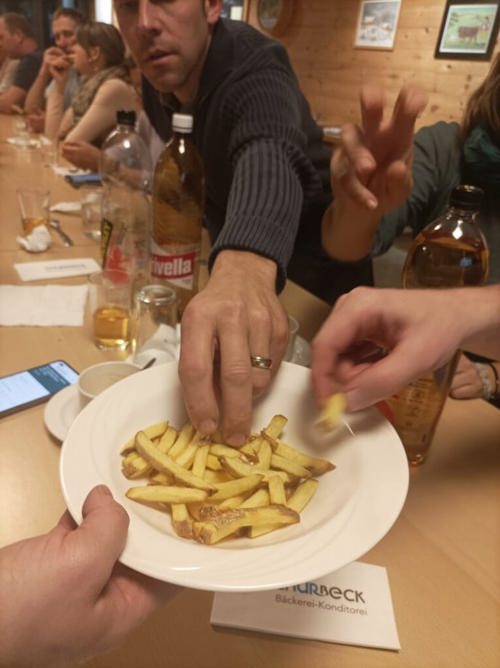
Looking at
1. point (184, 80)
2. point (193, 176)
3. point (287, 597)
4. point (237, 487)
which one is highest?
point (184, 80)

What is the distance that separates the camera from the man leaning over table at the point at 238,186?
0.67 metres

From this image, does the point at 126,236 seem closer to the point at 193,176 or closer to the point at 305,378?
the point at 193,176

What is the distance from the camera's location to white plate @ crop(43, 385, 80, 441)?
0.81 m

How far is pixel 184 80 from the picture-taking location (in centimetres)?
155

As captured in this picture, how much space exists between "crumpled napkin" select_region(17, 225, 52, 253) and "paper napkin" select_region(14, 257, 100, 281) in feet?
0.26

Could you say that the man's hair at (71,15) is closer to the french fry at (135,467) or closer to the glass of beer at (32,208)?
the glass of beer at (32,208)

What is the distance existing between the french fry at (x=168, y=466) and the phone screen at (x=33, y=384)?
1.19 ft

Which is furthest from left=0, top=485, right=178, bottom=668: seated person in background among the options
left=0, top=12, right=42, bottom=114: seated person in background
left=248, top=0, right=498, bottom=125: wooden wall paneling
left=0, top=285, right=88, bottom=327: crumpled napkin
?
left=0, top=12, right=42, bottom=114: seated person in background

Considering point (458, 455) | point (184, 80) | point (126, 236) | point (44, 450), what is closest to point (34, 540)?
point (44, 450)

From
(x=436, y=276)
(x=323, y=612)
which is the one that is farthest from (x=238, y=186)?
(x=323, y=612)

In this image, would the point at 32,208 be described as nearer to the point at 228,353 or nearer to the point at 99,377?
the point at 99,377

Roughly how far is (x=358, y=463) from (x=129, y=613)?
0.98ft

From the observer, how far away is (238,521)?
52 centimetres

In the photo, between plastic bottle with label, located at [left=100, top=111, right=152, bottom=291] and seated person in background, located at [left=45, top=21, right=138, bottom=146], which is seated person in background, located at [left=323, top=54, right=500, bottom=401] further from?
seated person in background, located at [left=45, top=21, right=138, bottom=146]
